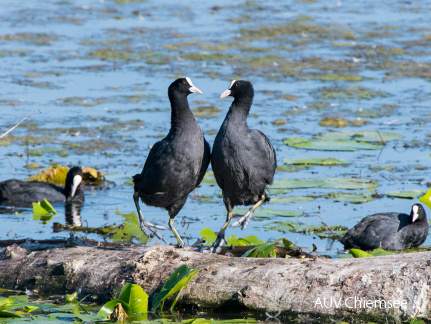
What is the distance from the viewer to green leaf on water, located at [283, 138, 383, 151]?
941 centimetres

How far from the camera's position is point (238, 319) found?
4379mm

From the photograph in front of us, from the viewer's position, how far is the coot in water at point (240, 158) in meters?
5.57

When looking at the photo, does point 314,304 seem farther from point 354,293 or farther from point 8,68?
point 8,68

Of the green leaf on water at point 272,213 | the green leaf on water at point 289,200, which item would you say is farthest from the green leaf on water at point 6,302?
the green leaf on water at point 289,200

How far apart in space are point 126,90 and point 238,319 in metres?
8.56

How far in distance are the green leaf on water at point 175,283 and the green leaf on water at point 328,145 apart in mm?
5057

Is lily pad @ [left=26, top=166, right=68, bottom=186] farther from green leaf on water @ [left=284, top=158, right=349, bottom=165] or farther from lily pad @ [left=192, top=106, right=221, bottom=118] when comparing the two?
green leaf on water @ [left=284, top=158, right=349, bottom=165]

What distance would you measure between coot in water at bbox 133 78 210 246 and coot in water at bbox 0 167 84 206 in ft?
9.51

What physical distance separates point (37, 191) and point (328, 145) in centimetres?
374

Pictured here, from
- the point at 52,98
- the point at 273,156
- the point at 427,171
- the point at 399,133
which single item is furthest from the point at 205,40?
the point at 273,156

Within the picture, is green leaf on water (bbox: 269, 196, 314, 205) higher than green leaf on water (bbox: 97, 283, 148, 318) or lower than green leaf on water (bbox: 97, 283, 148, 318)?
lower

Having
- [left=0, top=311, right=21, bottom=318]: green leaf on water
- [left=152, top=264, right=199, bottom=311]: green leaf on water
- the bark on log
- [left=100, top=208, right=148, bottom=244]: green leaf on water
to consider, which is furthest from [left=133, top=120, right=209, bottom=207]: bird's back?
[left=0, top=311, right=21, bottom=318]: green leaf on water

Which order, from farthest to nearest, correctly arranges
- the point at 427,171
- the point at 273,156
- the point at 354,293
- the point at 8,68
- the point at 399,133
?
the point at 8,68 < the point at 399,133 < the point at 427,171 < the point at 273,156 < the point at 354,293

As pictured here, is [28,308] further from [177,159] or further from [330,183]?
[330,183]
